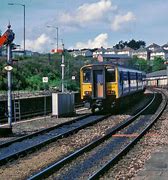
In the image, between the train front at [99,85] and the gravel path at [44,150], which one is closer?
the gravel path at [44,150]

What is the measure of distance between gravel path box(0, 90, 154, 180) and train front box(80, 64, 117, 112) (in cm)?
474

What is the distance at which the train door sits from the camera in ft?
97.0

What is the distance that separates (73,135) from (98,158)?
5859mm

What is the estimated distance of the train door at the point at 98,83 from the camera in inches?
1164

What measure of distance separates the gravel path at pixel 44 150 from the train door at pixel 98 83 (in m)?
4.89

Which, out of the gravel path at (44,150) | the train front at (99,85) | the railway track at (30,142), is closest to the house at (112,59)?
the train front at (99,85)

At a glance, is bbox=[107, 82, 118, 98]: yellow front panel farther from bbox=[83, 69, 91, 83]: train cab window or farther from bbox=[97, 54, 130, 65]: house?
bbox=[97, 54, 130, 65]: house

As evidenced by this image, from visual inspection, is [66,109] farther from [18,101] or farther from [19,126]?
[19,126]

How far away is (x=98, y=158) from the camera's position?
1369cm

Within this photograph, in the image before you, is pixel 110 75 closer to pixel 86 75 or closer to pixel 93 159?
pixel 86 75

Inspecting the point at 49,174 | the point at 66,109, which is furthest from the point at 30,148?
the point at 66,109

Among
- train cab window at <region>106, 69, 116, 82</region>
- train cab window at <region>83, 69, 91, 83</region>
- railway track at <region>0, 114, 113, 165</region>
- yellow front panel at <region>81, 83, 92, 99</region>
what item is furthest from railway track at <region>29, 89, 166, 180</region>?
train cab window at <region>83, 69, 91, 83</region>

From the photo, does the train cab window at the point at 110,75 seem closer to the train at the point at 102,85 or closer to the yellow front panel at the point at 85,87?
the train at the point at 102,85

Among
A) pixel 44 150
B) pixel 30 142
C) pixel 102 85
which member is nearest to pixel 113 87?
pixel 102 85
